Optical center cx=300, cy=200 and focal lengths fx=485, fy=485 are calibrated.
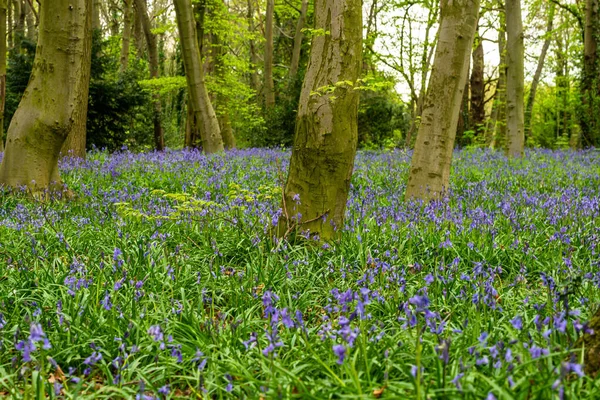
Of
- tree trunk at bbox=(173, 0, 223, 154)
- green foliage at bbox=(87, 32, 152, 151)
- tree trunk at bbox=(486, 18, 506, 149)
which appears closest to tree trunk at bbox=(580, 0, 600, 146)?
tree trunk at bbox=(486, 18, 506, 149)

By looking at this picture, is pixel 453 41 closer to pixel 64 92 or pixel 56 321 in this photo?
pixel 64 92

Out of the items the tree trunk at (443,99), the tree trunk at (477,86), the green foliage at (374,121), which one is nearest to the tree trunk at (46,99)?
the tree trunk at (443,99)

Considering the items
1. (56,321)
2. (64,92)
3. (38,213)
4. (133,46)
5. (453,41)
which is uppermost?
(133,46)

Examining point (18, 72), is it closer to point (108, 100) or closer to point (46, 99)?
point (108, 100)

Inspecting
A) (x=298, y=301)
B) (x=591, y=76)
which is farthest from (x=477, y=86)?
(x=298, y=301)

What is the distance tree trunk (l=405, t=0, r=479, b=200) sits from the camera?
21.3 ft

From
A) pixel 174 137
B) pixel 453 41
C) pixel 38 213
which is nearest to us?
pixel 38 213

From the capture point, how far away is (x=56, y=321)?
295 cm

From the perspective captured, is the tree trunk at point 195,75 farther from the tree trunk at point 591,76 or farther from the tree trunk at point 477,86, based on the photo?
the tree trunk at point 477,86

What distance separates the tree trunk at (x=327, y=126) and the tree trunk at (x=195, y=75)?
9.19 metres

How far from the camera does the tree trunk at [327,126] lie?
4191 millimetres

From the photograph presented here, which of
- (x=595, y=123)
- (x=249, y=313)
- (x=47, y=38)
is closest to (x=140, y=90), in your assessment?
(x=47, y=38)

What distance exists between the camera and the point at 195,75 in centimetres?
1295

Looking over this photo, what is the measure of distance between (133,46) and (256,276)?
30053mm
